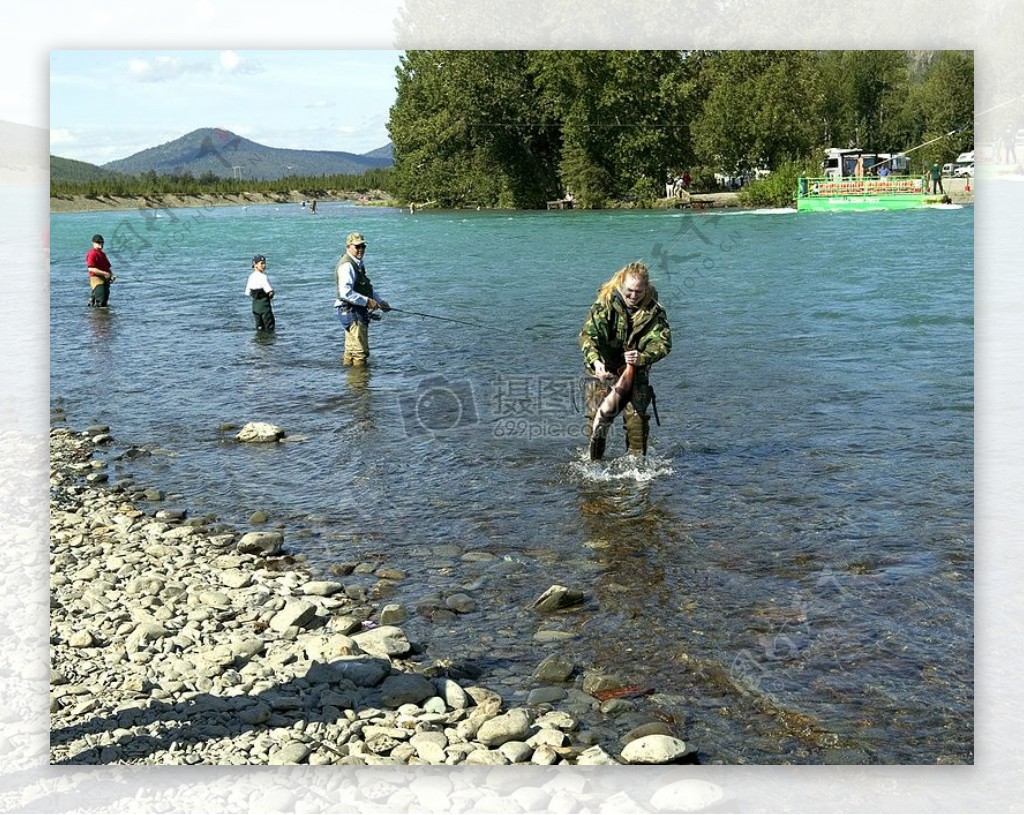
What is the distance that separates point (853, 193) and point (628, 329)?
86.5 ft

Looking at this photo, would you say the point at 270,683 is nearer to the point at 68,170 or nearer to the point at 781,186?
the point at 68,170

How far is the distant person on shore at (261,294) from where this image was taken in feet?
74.4

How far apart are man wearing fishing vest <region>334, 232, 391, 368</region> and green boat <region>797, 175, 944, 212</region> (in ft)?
45.5

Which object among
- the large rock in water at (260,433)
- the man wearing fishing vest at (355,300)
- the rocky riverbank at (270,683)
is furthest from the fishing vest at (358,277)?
the rocky riverbank at (270,683)

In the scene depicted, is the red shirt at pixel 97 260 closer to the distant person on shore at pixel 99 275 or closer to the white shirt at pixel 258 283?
the distant person on shore at pixel 99 275

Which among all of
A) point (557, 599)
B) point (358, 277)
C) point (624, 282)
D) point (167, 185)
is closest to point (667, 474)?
point (624, 282)

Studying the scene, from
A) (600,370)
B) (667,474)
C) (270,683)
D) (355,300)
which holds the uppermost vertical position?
(355,300)

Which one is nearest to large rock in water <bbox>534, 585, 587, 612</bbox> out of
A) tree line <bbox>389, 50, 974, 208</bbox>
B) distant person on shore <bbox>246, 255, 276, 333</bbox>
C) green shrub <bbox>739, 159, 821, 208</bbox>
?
tree line <bbox>389, 50, 974, 208</bbox>

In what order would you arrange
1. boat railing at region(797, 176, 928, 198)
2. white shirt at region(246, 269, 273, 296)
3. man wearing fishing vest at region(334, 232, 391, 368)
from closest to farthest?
1. man wearing fishing vest at region(334, 232, 391, 368)
2. white shirt at region(246, 269, 273, 296)
3. boat railing at region(797, 176, 928, 198)

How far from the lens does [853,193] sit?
35094 mm

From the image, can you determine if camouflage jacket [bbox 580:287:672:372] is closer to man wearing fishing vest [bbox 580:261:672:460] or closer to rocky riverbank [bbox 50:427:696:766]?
man wearing fishing vest [bbox 580:261:672:460]

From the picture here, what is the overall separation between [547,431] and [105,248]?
17380 millimetres

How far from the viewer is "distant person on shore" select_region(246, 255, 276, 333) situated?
2266 cm

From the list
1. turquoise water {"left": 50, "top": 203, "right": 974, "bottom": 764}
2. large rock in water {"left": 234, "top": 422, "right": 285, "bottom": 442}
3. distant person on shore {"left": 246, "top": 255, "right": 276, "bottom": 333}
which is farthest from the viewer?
distant person on shore {"left": 246, "top": 255, "right": 276, "bottom": 333}
